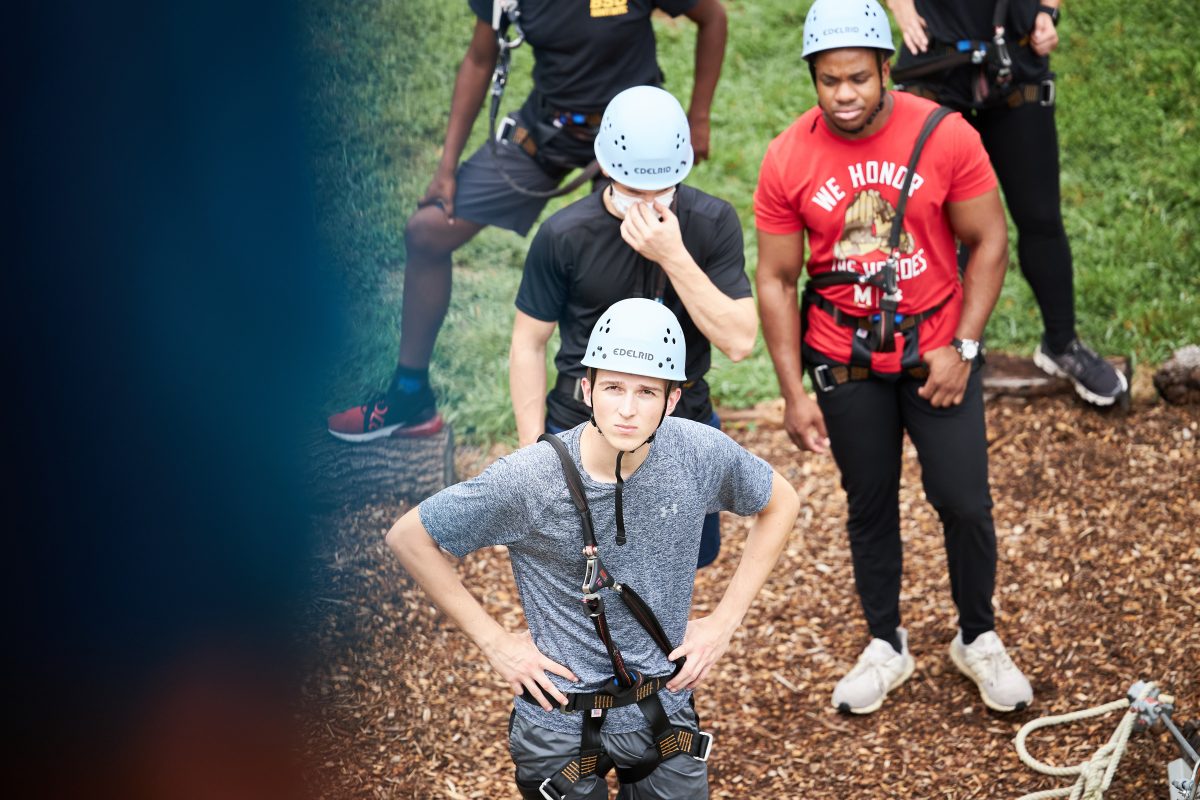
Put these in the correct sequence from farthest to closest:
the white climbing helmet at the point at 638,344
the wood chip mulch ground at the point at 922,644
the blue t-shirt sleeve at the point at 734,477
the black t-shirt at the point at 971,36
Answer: the black t-shirt at the point at 971,36 < the wood chip mulch ground at the point at 922,644 < the blue t-shirt sleeve at the point at 734,477 < the white climbing helmet at the point at 638,344

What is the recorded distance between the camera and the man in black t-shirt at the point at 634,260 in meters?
3.70

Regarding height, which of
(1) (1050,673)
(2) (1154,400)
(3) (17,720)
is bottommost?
(1) (1050,673)

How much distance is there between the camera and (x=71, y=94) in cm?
138

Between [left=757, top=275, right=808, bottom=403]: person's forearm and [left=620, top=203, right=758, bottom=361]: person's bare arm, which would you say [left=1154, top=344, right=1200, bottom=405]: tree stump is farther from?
[left=620, top=203, right=758, bottom=361]: person's bare arm

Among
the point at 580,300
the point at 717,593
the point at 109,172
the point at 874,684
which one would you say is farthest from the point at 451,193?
the point at 109,172

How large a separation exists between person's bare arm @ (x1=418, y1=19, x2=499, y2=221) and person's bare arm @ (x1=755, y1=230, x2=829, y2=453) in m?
1.53

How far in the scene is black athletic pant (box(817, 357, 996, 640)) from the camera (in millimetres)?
4234

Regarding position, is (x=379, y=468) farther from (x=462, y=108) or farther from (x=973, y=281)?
(x=462, y=108)

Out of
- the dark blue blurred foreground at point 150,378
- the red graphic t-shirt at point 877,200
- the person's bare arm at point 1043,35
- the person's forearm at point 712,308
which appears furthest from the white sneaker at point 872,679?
the dark blue blurred foreground at point 150,378

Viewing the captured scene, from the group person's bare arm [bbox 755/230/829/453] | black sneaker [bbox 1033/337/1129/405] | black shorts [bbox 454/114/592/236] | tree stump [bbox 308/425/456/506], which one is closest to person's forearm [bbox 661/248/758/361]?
person's bare arm [bbox 755/230/829/453]

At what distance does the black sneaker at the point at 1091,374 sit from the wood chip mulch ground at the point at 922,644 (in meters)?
0.12

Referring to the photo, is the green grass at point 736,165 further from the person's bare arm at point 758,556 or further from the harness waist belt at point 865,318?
the harness waist belt at point 865,318

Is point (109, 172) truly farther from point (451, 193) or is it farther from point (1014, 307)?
point (1014, 307)

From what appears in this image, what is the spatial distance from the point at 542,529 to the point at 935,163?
1783 millimetres
